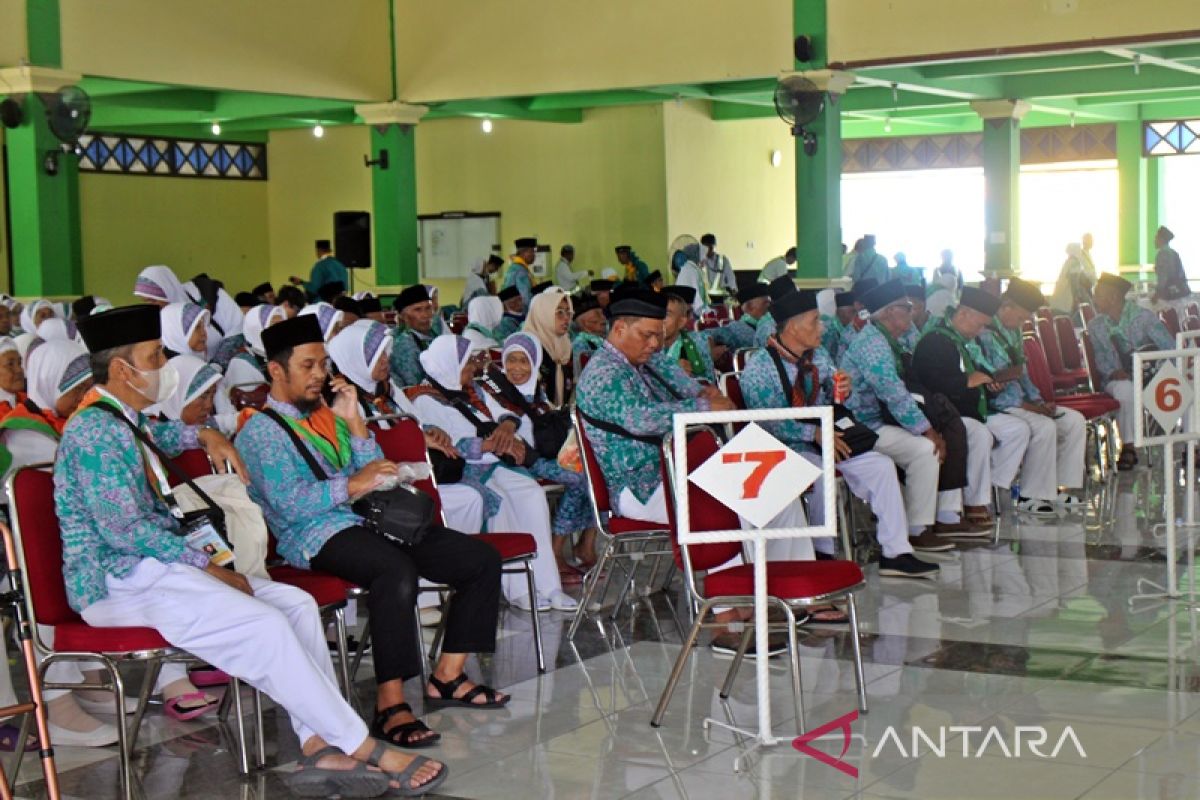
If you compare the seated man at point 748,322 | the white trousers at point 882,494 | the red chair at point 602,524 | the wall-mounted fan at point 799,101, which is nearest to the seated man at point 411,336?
the red chair at point 602,524

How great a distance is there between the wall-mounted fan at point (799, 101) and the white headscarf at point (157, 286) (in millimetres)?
4972

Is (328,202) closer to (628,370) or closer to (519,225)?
(519,225)

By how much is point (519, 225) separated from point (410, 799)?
1698cm

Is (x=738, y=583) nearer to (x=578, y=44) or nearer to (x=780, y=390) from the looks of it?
Answer: (x=780, y=390)

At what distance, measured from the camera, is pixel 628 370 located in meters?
5.84

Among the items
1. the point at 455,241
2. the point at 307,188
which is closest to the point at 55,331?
the point at 455,241

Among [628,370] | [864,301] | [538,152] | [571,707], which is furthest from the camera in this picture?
[538,152]

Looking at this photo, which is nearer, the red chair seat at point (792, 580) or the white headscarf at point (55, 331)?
the red chair seat at point (792, 580)

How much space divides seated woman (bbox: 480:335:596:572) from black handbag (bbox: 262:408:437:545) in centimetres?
188

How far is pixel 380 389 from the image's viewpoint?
20.7 feet

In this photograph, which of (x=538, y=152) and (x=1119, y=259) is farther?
(x=1119, y=259)

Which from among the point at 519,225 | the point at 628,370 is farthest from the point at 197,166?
the point at 628,370

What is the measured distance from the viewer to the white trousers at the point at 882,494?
677 centimetres

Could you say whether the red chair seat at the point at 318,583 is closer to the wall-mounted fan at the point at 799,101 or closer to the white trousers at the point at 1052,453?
the white trousers at the point at 1052,453
